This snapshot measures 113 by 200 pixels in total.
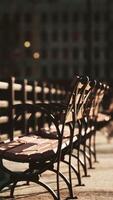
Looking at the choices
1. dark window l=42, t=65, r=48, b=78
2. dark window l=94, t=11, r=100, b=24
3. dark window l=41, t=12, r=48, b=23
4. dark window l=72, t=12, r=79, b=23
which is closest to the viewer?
dark window l=42, t=65, r=48, b=78

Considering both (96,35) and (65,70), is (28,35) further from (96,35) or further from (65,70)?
(96,35)

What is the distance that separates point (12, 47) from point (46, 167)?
301 feet

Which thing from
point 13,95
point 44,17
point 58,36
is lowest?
point 13,95

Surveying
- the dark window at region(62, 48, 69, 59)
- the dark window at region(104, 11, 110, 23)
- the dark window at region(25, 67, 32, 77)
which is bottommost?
the dark window at region(25, 67, 32, 77)

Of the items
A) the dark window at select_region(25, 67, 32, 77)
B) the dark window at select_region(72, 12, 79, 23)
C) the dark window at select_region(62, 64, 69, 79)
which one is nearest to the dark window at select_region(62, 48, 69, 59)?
the dark window at select_region(62, 64, 69, 79)

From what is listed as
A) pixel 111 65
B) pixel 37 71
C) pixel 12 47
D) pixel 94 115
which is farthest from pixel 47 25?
pixel 94 115

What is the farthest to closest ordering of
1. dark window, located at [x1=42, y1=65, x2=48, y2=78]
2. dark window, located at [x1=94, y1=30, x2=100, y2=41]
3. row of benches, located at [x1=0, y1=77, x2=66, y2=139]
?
dark window, located at [x1=94, y1=30, x2=100, y2=41] → dark window, located at [x1=42, y1=65, x2=48, y2=78] → row of benches, located at [x1=0, y1=77, x2=66, y2=139]

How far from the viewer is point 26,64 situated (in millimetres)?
148250

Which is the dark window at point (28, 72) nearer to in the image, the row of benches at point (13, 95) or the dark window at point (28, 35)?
the dark window at point (28, 35)

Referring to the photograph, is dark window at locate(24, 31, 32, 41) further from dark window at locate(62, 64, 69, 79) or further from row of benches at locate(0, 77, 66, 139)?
row of benches at locate(0, 77, 66, 139)

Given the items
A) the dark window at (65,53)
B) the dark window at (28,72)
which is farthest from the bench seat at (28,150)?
the dark window at (65,53)

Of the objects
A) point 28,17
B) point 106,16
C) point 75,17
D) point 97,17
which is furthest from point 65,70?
point 106,16

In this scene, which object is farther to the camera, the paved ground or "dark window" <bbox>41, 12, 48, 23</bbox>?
"dark window" <bbox>41, 12, 48, 23</bbox>

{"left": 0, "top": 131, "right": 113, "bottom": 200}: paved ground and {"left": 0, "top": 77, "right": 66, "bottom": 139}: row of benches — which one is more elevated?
{"left": 0, "top": 77, "right": 66, "bottom": 139}: row of benches
